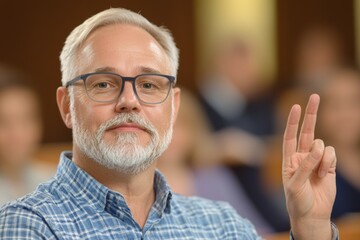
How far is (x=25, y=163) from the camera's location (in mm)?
2734

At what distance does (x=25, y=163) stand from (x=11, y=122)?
159mm

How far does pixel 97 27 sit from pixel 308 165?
0.50 m

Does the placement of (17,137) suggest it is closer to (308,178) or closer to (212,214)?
(212,214)

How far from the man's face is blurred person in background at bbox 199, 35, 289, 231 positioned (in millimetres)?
1858

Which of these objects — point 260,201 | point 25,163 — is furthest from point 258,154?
point 25,163

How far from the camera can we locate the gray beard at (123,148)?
55.2 inches

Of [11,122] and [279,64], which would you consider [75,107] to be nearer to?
[11,122]

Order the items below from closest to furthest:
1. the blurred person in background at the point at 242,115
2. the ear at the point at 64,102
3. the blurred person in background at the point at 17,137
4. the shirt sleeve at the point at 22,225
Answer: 1. the shirt sleeve at the point at 22,225
2. the ear at the point at 64,102
3. the blurred person in background at the point at 17,137
4. the blurred person in background at the point at 242,115

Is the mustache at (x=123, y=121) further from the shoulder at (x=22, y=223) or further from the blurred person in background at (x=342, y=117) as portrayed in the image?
the blurred person in background at (x=342, y=117)

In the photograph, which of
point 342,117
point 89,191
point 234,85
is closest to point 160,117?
point 89,191

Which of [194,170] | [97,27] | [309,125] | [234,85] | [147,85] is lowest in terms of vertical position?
[194,170]

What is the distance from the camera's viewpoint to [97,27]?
4.92ft

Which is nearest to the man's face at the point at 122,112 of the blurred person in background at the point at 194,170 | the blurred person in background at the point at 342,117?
the blurred person in background at the point at 194,170

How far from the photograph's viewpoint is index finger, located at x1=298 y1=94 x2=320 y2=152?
58.9 inches
